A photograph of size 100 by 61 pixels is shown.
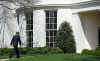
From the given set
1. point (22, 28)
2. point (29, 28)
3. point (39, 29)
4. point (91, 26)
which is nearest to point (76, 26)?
point (91, 26)

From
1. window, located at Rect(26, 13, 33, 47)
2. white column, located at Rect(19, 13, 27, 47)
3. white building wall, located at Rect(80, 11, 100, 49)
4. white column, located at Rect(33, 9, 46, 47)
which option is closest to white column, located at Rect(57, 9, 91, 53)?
white building wall, located at Rect(80, 11, 100, 49)

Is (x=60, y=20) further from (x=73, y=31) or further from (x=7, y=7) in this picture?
(x=7, y=7)

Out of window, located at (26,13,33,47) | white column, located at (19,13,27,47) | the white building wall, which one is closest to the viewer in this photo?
the white building wall

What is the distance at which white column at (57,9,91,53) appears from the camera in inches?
1026

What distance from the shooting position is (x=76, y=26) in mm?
26156

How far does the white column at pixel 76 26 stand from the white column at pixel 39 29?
4.97 ft

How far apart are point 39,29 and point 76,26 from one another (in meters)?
3.37

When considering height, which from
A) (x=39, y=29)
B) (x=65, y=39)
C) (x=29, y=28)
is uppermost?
(x=29, y=28)

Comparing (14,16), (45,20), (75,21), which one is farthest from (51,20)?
(14,16)

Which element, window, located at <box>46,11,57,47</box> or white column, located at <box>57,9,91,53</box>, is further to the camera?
window, located at <box>46,11,57,47</box>

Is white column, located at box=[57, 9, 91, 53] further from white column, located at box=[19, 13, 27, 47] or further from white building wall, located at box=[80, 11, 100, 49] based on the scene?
white column, located at box=[19, 13, 27, 47]

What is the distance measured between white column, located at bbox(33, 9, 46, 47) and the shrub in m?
1.51

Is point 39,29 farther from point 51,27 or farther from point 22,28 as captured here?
point 22,28

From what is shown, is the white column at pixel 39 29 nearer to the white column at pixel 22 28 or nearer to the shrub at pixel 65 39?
the white column at pixel 22 28
